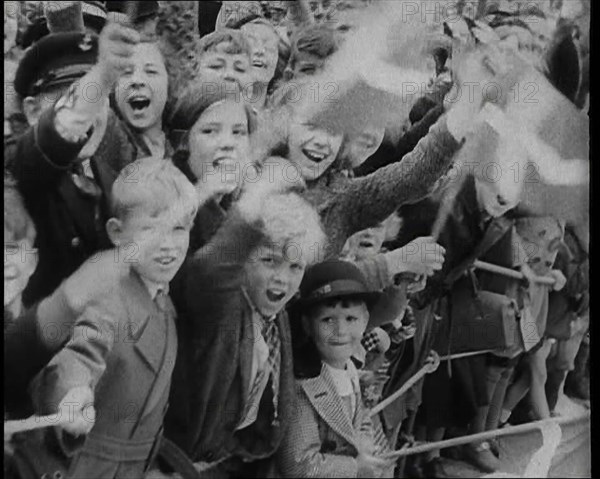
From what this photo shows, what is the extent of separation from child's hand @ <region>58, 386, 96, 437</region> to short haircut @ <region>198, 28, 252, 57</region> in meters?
0.83

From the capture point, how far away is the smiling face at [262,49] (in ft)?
7.32

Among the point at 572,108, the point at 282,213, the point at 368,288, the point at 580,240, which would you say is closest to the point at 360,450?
the point at 368,288

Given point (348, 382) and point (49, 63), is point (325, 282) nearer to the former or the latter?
point (348, 382)

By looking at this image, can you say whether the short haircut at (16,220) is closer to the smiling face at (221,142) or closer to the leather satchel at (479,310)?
the smiling face at (221,142)

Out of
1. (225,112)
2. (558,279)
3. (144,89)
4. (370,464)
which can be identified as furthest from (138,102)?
(558,279)

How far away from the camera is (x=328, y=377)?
2309mm

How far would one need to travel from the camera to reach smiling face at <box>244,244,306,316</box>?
2234 mm

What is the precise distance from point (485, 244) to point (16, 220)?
3.76ft

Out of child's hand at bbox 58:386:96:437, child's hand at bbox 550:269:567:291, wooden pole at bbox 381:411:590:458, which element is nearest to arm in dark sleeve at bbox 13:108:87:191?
child's hand at bbox 58:386:96:437

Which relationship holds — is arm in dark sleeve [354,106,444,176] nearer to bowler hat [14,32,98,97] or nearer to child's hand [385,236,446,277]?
child's hand [385,236,446,277]

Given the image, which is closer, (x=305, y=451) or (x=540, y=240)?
(x=305, y=451)

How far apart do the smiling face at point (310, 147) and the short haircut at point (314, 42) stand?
148mm

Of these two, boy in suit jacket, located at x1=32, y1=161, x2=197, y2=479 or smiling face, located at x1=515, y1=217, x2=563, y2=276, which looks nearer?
boy in suit jacket, located at x1=32, y1=161, x2=197, y2=479

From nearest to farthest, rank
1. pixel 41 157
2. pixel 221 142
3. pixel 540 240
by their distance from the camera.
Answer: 1. pixel 41 157
2. pixel 221 142
3. pixel 540 240
